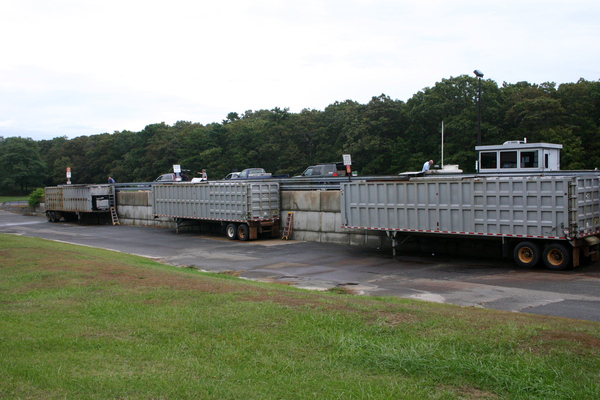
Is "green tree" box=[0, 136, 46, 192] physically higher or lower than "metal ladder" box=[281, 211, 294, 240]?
higher

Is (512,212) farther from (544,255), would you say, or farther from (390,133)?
(390,133)

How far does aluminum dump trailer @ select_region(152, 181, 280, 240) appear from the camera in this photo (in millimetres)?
25562

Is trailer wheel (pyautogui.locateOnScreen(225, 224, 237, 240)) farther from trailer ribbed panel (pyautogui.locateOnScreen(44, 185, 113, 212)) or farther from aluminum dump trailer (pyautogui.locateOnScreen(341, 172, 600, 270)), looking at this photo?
trailer ribbed panel (pyautogui.locateOnScreen(44, 185, 113, 212))

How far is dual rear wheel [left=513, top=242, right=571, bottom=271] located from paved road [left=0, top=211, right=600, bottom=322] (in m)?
0.26

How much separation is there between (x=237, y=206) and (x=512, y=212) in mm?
13708

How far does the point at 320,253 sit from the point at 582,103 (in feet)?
112

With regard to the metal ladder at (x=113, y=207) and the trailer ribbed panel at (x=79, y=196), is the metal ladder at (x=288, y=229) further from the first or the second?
the trailer ribbed panel at (x=79, y=196)

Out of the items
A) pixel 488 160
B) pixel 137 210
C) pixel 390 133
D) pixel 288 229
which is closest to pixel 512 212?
pixel 488 160

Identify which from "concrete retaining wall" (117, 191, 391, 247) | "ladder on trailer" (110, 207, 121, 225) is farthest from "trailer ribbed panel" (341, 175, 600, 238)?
"ladder on trailer" (110, 207, 121, 225)

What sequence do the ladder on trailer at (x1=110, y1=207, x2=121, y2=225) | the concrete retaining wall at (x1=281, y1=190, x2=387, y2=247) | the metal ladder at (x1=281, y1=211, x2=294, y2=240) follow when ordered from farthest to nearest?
the ladder on trailer at (x1=110, y1=207, x2=121, y2=225) → the metal ladder at (x1=281, y1=211, x2=294, y2=240) → the concrete retaining wall at (x1=281, y1=190, x2=387, y2=247)

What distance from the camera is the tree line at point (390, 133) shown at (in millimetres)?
43406

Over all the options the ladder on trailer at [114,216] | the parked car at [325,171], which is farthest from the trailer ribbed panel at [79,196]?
the parked car at [325,171]

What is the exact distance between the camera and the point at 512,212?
15961mm

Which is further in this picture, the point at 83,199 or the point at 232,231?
the point at 83,199
